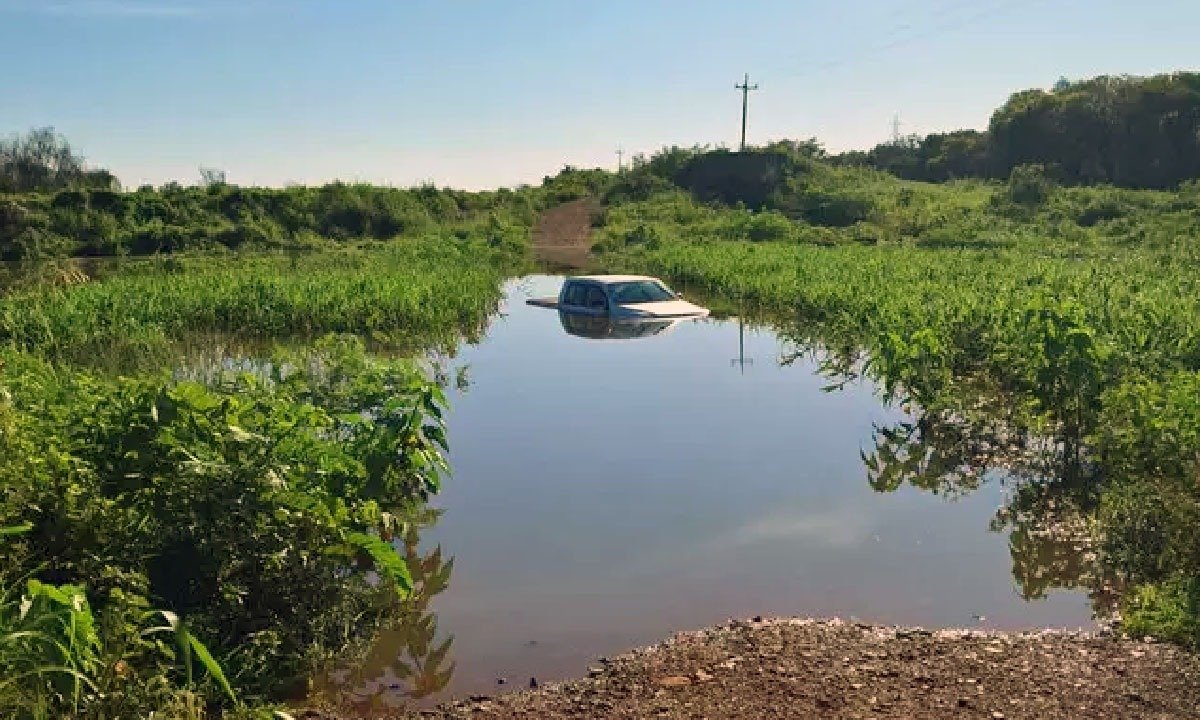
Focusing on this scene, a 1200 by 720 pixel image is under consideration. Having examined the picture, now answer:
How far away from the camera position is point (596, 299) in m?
18.8

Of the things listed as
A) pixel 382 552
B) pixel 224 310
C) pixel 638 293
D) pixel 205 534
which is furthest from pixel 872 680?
pixel 224 310

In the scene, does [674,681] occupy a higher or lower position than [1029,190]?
lower

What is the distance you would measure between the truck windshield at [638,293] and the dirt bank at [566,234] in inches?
682

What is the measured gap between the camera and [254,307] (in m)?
18.8

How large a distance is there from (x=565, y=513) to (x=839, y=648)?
341cm

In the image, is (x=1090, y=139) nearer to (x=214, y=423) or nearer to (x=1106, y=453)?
(x=1106, y=453)

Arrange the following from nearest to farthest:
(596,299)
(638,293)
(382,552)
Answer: (382,552)
(638,293)
(596,299)

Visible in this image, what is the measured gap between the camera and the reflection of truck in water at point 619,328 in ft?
58.3

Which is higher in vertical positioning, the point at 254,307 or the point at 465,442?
the point at 254,307

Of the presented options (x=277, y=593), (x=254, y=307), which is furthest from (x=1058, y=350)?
(x=254, y=307)

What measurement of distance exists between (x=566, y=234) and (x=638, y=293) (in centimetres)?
3551

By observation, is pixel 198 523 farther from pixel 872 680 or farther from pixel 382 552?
pixel 872 680

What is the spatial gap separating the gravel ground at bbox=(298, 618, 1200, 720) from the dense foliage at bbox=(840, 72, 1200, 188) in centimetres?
5626

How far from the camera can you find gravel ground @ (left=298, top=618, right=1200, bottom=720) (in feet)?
16.2
